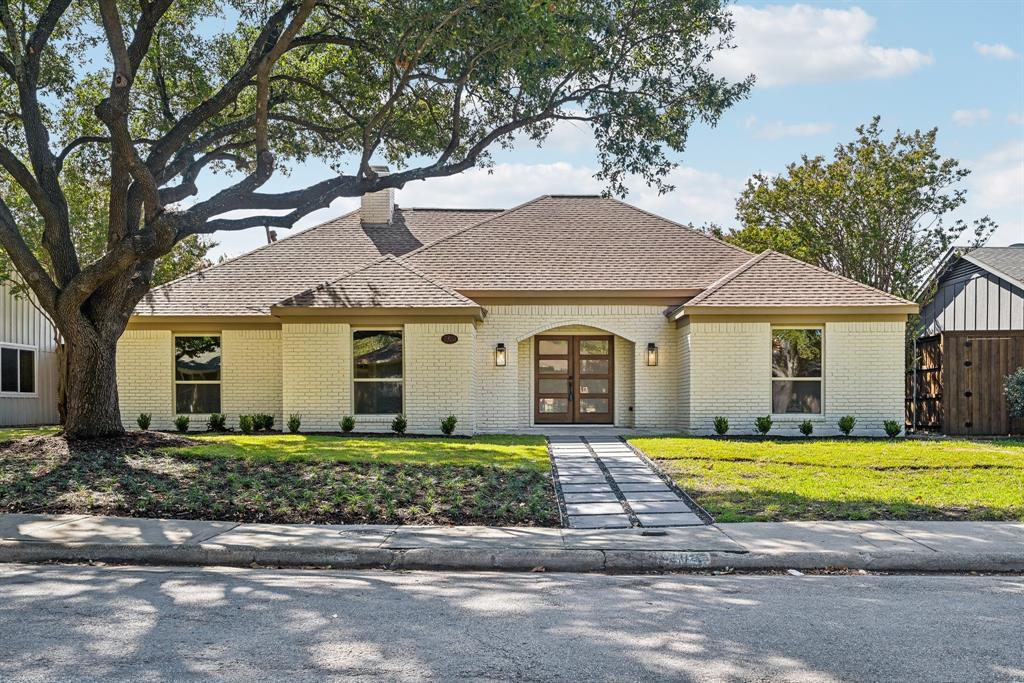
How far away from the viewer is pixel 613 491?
35.3ft

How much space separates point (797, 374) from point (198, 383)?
1351 cm

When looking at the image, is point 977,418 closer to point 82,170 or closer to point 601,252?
point 601,252

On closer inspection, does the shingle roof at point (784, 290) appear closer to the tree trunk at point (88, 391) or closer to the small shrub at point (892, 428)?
the small shrub at point (892, 428)

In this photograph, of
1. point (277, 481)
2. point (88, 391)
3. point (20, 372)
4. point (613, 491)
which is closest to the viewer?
point (613, 491)

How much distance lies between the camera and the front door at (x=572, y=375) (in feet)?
64.2

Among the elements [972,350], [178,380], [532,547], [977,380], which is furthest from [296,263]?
[977,380]

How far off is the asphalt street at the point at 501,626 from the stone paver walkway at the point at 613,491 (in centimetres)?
198

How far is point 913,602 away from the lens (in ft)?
19.6

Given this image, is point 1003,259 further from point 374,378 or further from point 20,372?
point 20,372

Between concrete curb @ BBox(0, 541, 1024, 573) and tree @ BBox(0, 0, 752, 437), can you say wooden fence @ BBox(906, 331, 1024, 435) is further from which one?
concrete curb @ BBox(0, 541, 1024, 573)

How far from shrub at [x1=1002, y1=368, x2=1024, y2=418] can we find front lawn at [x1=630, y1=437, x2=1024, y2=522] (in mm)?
1552

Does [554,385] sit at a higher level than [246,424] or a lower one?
higher

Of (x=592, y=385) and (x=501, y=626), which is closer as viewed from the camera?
(x=501, y=626)

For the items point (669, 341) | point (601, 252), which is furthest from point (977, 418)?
point (601, 252)
